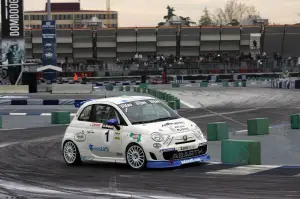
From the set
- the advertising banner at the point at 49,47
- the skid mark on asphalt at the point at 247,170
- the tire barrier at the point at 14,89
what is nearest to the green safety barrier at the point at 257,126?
the skid mark on asphalt at the point at 247,170

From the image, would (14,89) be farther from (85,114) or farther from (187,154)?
(187,154)

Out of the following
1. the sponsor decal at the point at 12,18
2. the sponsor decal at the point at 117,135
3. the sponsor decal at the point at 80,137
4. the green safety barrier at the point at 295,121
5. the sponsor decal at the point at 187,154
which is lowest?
the green safety barrier at the point at 295,121

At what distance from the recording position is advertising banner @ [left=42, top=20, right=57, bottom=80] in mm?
51375

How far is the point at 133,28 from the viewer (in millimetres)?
73688

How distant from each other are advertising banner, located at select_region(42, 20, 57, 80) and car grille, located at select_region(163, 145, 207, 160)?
128 feet

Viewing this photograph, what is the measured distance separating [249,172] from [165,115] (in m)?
2.37

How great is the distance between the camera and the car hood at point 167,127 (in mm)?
12977

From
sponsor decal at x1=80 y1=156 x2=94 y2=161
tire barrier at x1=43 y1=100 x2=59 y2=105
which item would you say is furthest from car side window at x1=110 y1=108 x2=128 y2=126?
tire barrier at x1=43 y1=100 x2=59 y2=105

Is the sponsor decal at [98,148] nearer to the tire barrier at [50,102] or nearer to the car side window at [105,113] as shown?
the car side window at [105,113]

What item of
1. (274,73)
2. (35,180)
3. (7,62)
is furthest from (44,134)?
(274,73)

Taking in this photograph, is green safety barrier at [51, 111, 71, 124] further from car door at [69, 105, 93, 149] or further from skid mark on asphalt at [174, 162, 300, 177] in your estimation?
skid mark on asphalt at [174, 162, 300, 177]

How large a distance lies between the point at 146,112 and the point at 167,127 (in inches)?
34.4

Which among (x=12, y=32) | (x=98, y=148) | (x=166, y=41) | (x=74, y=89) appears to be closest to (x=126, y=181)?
(x=98, y=148)

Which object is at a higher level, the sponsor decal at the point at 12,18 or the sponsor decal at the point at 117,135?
the sponsor decal at the point at 12,18
